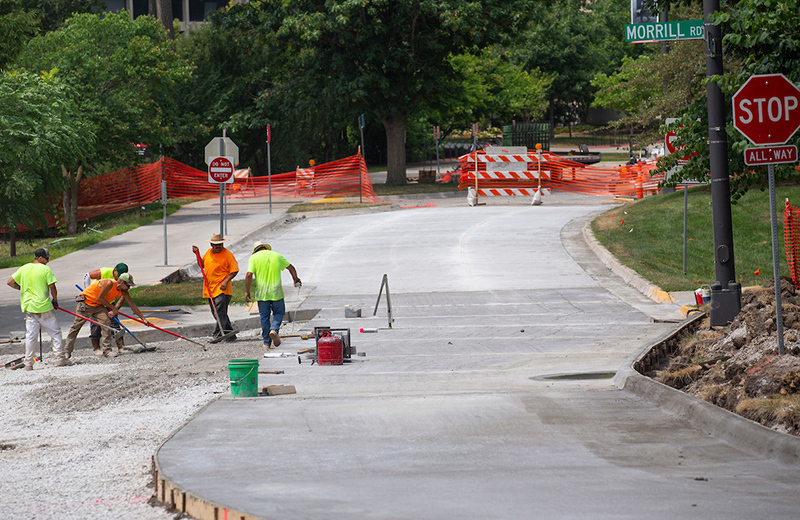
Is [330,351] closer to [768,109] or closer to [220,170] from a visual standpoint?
[768,109]

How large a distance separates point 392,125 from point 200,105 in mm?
11269

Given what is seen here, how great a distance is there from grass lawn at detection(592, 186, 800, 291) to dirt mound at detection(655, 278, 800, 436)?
5371 millimetres

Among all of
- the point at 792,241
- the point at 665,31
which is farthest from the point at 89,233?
the point at 665,31

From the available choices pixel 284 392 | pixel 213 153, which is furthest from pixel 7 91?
pixel 284 392

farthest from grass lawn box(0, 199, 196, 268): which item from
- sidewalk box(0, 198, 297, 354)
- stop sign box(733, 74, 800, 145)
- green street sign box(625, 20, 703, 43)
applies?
stop sign box(733, 74, 800, 145)

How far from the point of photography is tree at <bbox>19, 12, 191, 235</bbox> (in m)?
31.4

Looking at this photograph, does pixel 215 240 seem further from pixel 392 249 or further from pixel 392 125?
pixel 392 125

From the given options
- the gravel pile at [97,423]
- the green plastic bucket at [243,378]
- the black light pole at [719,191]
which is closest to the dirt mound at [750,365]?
the black light pole at [719,191]

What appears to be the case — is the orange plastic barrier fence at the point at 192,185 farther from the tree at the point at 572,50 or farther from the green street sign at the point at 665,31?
the tree at the point at 572,50

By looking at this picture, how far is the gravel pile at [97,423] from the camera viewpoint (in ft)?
21.7

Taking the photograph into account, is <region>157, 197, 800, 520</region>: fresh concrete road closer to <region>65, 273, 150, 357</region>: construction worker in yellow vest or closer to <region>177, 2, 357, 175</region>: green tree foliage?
<region>65, 273, 150, 357</region>: construction worker in yellow vest

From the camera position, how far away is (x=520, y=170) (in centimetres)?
3697

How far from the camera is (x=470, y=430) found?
316 inches

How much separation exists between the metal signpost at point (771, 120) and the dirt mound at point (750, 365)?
0.57m
